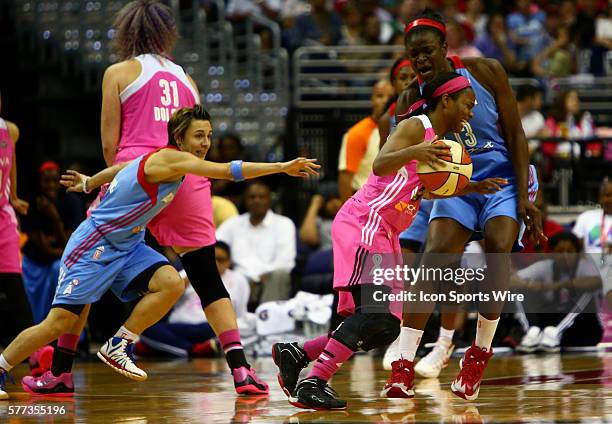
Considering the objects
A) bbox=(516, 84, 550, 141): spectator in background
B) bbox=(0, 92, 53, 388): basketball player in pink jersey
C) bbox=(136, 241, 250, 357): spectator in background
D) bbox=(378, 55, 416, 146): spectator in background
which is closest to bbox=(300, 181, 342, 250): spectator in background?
bbox=(136, 241, 250, 357): spectator in background

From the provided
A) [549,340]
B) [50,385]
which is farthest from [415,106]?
[549,340]

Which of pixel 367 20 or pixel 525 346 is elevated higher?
pixel 367 20

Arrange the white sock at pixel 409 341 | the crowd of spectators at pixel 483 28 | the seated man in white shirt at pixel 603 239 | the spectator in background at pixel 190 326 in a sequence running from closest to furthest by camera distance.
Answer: the white sock at pixel 409 341, the seated man in white shirt at pixel 603 239, the spectator in background at pixel 190 326, the crowd of spectators at pixel 483 28

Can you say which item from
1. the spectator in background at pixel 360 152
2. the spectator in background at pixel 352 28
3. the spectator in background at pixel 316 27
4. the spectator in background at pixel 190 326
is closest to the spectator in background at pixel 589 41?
the spectator in background at pixel 352 28

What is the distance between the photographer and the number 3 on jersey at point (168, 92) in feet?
22.8

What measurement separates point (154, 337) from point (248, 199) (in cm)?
189

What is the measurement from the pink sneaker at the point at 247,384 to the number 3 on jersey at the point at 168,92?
1.56 meters

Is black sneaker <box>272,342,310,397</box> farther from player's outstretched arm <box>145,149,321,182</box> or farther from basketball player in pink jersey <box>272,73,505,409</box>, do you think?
player's outstretched arm <box>145,149,321,182</box>

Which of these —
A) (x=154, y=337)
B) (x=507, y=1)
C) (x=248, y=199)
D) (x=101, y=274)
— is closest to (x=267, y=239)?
(x=248, y=199)

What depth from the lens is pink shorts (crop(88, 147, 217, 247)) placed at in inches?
264

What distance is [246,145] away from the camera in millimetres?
14523

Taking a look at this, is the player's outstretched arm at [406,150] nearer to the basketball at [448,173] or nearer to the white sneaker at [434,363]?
the basketball at [448,173]

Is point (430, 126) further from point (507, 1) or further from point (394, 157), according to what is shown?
point (507, 1)

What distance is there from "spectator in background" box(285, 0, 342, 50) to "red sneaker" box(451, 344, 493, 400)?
34.0 feet
